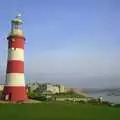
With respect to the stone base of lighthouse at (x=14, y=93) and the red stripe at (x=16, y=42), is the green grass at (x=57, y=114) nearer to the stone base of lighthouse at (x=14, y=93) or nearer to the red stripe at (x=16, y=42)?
the stone base of lighthouse at (x=14, y=93)

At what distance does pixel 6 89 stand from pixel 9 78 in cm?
126

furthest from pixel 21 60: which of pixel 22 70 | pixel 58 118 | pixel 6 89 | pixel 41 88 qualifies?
pixel 41 88

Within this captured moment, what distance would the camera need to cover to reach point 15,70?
36.5 meters

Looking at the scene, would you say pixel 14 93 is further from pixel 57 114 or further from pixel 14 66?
pixel 57 114

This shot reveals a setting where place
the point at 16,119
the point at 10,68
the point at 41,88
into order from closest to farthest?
the point at 16,119 → the point at 10,68 → the point at 41,88

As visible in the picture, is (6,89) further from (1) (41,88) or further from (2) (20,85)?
(1) (41,88)

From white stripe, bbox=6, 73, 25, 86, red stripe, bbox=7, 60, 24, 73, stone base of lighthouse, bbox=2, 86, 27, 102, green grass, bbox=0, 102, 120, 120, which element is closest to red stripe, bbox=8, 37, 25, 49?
red stripe, bbox=7, 60, 24, 73

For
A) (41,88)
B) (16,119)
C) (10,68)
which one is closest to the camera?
(16,119)

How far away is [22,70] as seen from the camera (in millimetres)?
37094

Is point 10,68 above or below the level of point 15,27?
below

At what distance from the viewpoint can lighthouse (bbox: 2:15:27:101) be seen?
3647cm

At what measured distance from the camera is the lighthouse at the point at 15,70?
3647cm

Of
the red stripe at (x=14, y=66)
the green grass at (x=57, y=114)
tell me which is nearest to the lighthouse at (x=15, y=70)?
the red stripe at (x=14, y=66)

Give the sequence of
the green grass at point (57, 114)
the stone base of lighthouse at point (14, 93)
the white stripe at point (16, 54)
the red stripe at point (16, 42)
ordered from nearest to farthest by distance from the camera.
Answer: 1. the green grass at point (57, 114)
2. the stone base of lighthouse at point (14, 93)
3. the white stripe at point (16, 54)
4. the red stripe at point (16, 42)
